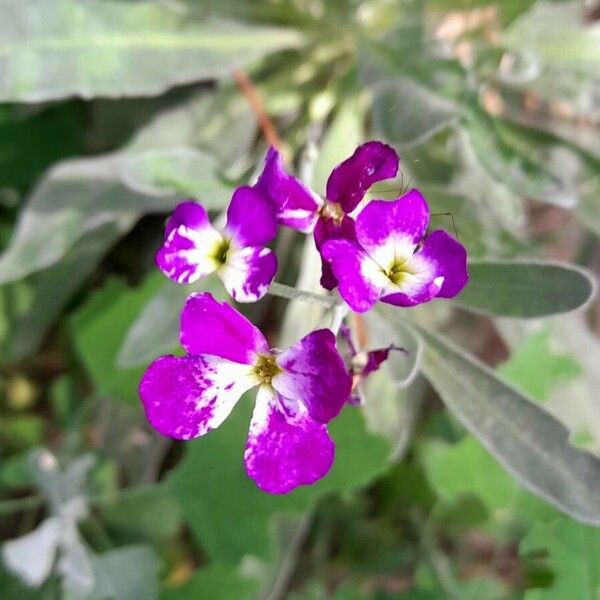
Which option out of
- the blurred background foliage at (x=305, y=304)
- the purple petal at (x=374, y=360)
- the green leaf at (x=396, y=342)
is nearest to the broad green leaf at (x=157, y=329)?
the blurred background foliage at (x=305, y=304)

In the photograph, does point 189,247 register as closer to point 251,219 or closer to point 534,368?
point 251,219

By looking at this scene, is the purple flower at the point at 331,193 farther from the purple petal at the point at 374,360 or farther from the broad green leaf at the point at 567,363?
the broad green leaf at the point at 567,363

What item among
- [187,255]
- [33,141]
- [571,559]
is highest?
[187,255]

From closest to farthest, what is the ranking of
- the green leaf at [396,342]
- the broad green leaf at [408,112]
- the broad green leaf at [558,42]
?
1. the green leaf at [396,342]
2. the broad green leaf at [408,112]
3. the broad green leaf at [558,42]

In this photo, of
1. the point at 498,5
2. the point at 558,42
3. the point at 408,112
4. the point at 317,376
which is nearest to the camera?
the point at 317,376

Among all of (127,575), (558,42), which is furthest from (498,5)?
(127,575)

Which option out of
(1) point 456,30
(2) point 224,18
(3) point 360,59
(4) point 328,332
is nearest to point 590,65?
(1) point 456,30

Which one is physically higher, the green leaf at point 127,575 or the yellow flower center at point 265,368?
the yellow flower center at point 265,368
